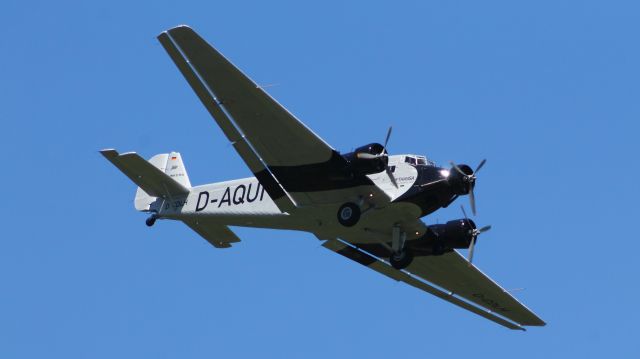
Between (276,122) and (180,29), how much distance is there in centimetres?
427

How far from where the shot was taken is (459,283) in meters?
40.7

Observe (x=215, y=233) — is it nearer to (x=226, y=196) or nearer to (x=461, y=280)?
(x=226, y=196)

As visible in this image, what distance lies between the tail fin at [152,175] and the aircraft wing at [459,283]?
6.44 m

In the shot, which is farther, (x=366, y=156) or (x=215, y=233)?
(x=215, y=233)

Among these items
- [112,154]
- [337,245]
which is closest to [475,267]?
[337,245]

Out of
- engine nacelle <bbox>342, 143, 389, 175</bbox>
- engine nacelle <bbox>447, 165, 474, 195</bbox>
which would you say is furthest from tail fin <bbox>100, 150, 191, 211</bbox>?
engine nacelle <bbox>447, 165, 474, 195</bbox>

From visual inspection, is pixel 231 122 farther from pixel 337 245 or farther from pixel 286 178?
pixel 337 245

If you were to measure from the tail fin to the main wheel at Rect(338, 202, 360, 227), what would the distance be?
277 inches

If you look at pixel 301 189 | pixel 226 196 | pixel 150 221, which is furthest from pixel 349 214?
pixel 150 221

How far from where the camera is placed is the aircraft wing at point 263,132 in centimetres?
3127

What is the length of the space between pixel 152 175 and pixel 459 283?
1246 centimetres

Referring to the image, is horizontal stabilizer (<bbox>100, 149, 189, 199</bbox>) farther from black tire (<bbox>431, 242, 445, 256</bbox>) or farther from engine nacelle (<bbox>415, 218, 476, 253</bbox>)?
black tire (<bbox>431, 242, 445, 256</bbox>)

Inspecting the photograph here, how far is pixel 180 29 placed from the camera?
3055cm

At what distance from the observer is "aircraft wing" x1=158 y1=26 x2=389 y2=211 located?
103 ft
